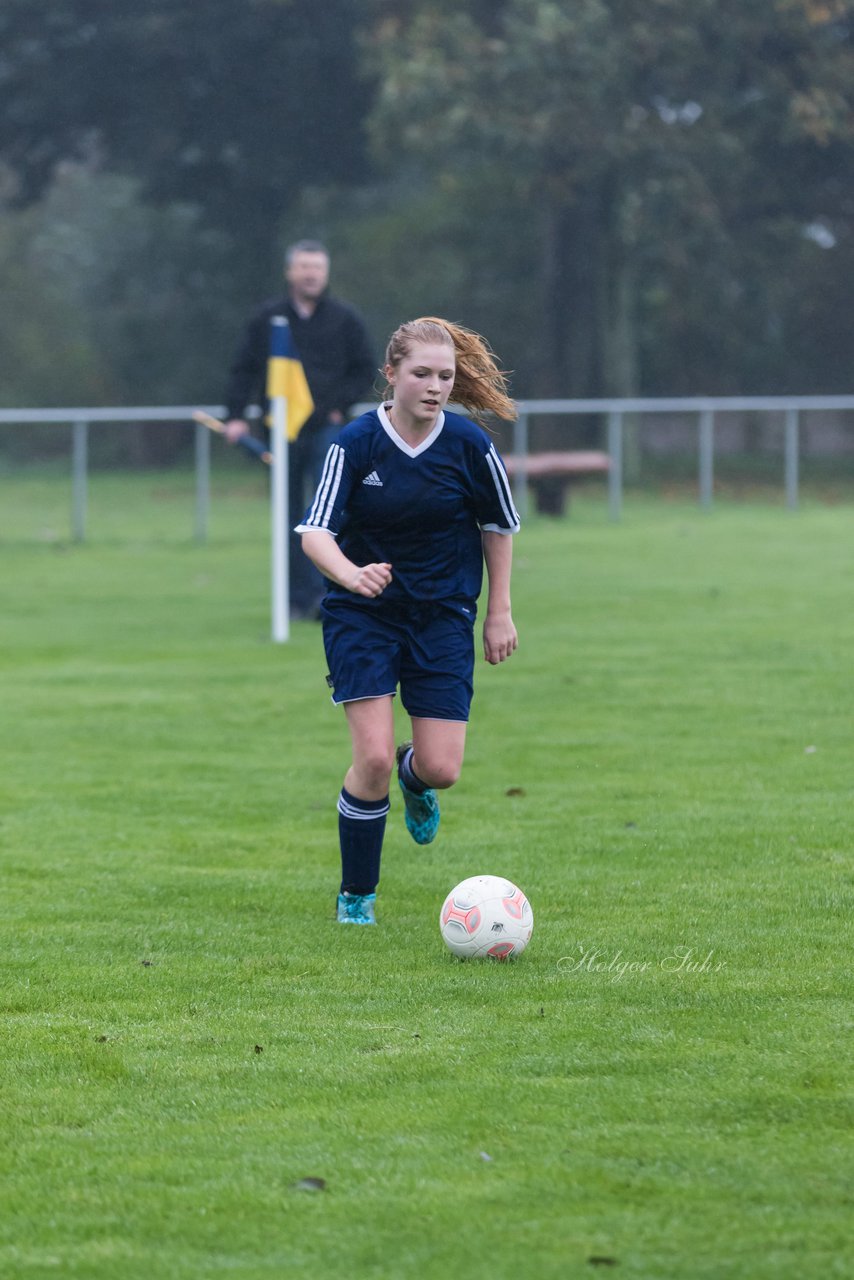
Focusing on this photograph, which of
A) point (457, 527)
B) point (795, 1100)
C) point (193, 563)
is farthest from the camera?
point (193, 563)

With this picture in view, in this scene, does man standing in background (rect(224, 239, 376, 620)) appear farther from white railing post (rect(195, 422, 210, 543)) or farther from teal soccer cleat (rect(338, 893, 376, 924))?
white railing post (rect(195, 422, 210, 543))

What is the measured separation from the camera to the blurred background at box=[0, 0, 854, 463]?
30.4 meters

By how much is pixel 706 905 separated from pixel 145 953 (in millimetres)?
1660

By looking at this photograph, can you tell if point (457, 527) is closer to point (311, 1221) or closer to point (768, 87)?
point (311, 1221)

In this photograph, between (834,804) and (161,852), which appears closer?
(161,852)

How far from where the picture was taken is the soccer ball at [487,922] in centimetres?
514

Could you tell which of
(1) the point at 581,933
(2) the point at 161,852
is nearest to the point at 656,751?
(2) the point at 161,852

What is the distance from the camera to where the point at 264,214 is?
1547 inches

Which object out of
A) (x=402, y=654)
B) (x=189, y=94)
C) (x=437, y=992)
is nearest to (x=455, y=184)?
(x=189, y=94)

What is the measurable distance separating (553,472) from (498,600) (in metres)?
19.3

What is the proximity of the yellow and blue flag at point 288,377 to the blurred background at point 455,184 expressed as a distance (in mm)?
18162

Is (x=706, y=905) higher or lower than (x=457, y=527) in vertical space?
lower

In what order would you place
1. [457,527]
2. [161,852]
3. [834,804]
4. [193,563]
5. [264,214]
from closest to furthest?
[457,527] < [161,852] < [834,804] < [193,563] < [264,214]

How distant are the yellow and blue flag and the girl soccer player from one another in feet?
21.6
